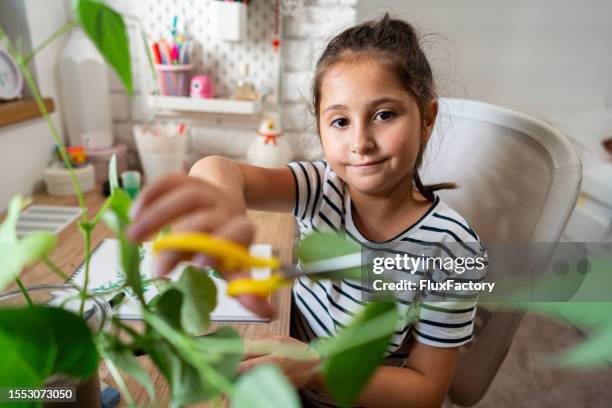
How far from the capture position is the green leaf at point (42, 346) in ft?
0.62

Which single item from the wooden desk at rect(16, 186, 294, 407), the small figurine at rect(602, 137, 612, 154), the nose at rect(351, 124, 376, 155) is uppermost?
the nose at rect(351, 124, 376, 155)

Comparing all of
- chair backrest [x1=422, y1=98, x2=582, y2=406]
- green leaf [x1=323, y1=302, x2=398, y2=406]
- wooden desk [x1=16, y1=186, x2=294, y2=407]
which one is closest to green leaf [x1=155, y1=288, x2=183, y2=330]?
green leaf [x1=323, y1=302, x2=398, y2=406]

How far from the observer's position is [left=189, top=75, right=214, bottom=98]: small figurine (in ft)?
3.42

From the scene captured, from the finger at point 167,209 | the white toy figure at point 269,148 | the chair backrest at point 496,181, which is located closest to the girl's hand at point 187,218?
the finger at point 167,209

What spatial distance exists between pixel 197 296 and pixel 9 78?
0.94 metres

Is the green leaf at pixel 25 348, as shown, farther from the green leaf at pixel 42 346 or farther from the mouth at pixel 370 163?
the mouth at pixel 370 163

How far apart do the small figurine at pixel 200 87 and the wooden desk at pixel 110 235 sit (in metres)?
0.34

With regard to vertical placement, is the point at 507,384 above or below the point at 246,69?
below

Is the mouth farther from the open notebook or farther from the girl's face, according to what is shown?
the open notebook

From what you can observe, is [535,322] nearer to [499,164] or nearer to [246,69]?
[499,164]

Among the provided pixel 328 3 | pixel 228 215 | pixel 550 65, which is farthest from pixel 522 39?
pixel 228 215

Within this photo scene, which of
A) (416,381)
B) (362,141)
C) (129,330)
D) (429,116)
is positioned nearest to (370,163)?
(362,141)

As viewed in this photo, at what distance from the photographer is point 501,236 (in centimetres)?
74

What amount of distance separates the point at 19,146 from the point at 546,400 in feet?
5.08
